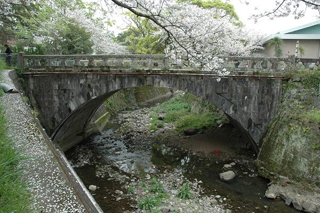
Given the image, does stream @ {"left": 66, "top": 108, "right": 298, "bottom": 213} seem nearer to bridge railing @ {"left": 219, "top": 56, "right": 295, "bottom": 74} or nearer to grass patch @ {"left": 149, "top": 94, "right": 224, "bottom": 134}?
grass patch @ {"left": 149, "top": 94, "right": 224, "bottom": 134}

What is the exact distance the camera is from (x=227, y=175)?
12.6 m

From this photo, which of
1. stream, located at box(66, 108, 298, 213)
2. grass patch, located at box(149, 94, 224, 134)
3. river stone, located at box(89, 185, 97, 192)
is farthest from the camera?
grass patch, located at box(149, 94, 224, 134)

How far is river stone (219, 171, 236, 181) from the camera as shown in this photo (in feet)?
41.0

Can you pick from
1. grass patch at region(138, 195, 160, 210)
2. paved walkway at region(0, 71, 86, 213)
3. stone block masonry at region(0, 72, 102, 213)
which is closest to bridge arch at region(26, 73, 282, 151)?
grass patch at region(138, 195, 160, 210)

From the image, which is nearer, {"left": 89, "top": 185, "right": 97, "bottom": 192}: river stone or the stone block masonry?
the stone block masonry

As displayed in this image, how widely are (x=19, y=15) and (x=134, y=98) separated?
15694mm

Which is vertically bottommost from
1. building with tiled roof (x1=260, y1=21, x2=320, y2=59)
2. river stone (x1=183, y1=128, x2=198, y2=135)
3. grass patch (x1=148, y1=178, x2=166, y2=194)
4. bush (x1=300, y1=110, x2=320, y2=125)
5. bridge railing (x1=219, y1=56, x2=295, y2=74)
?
grass patch (x1=148, y1=178, x2=166, y2=194)

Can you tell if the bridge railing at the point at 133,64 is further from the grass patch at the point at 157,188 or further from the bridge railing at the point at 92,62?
the grass patch at the point at 157,188

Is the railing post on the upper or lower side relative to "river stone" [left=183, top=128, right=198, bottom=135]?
upper

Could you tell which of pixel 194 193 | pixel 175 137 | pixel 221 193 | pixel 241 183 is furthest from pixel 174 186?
pixel 175 137

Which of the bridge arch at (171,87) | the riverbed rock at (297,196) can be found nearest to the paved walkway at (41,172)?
the bridge arch at (171,87)

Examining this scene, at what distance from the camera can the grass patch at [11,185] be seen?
2.57 meters

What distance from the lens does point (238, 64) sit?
44.1 ft

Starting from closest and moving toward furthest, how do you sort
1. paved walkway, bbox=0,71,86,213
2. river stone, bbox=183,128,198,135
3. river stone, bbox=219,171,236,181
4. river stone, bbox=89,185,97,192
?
paved walkway, bbox=0,71,86,213 < river stone, bbox=89,185,97,192 < river stone, bbox=219,171,236,181 < river stone, bbox=183,128,198,135
